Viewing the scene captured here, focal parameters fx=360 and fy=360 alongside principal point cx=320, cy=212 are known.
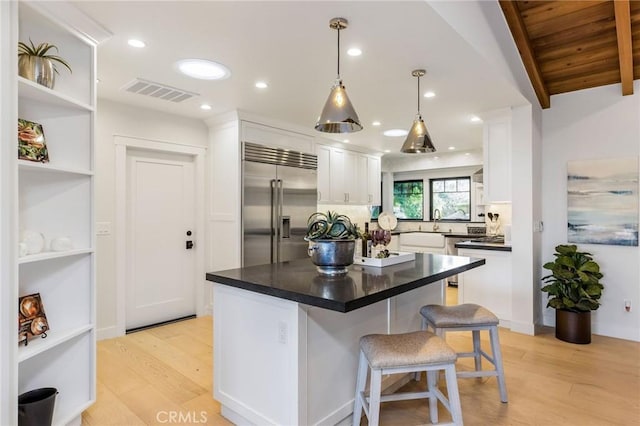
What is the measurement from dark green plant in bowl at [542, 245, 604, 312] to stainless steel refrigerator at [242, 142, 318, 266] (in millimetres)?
2889

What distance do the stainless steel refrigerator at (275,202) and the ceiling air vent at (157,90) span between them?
0.86 metres

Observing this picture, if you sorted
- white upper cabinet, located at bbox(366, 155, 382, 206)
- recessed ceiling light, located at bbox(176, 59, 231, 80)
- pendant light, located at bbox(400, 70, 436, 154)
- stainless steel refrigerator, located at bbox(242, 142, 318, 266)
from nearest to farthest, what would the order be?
recessed ceiling light, located at bbox(176, 59, 231, 80) < pendant light, located at bbox(400, 70, 436, 154) < stainless steel refrigerator, located at bbox(242, 142, 318, 266) < white upper cabinet, located at bbox(366, 155, 382, 206)

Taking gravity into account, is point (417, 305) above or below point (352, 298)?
below

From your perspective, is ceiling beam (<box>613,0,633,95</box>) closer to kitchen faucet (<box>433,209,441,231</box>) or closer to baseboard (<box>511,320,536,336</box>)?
baseboard (<box>511,320,536,336</box>)

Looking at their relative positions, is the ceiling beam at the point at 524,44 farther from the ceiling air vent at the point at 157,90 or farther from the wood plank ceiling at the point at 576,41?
the ceiling air vent at the point at 157,90

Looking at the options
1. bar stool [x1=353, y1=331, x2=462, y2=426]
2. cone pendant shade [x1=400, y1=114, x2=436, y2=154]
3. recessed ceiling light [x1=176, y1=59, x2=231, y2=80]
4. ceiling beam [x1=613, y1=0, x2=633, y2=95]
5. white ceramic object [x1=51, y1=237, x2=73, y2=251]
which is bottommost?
bar stool [x1=353, y1=331, x2=462, y2=426]

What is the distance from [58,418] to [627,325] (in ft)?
16.4

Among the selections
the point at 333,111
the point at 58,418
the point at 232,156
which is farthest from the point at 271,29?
the point at 58,418

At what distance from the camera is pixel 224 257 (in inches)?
168

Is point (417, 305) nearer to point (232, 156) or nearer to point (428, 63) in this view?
point (428, 63)

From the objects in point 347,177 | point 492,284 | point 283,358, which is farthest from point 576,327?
point 347,177

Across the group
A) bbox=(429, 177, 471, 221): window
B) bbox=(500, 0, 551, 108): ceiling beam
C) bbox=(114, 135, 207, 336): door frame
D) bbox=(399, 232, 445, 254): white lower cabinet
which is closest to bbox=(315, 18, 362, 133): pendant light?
bbox=(500, 0, 551, 108): ceiling beam

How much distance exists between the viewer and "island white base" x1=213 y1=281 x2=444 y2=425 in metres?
1.84

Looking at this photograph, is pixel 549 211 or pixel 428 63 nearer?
pixel 428 63
